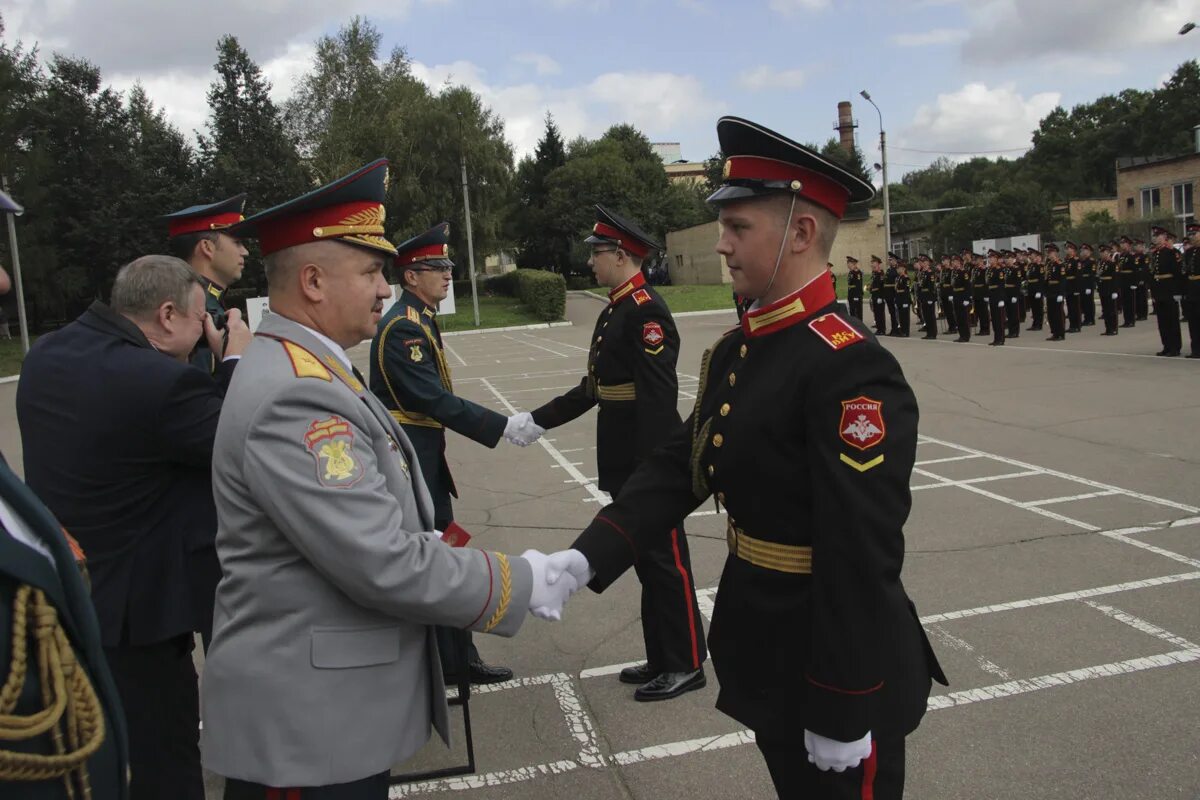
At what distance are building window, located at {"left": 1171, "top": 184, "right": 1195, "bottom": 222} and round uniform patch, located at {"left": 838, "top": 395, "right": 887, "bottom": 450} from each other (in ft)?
162

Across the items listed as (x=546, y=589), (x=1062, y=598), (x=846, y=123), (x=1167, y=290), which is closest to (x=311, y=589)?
(x=546, y=589)

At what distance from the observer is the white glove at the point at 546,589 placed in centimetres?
218

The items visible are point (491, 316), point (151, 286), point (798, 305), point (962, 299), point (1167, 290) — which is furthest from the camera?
point (491, 316)

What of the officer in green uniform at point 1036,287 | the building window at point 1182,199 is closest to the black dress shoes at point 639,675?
the officer in green uniform at point 1036,287

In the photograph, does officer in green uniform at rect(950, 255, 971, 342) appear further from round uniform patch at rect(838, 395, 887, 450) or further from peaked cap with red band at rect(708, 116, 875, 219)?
round uniform patch at rect(838, 395, 887, 450)

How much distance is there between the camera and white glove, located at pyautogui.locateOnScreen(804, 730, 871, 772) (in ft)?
6.35

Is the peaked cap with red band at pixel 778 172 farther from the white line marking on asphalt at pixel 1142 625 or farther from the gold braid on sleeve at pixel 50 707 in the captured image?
the white line marking on asphalt at pixel 1142 625

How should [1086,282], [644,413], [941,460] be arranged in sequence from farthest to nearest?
[1086,282] → [941,460] → [644,413]

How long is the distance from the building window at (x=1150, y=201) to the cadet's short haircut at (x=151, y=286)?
52121 millimetres

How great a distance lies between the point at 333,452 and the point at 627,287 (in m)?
2.76

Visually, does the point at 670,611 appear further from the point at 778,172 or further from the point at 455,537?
the point at 778,172

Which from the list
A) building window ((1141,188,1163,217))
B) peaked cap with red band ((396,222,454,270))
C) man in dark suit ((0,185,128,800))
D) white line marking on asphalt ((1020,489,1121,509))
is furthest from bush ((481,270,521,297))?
man in dark suit ((0,185,128,800))

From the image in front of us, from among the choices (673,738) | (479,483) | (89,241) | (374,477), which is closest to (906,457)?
(374,477)

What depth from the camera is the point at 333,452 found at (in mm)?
1874
